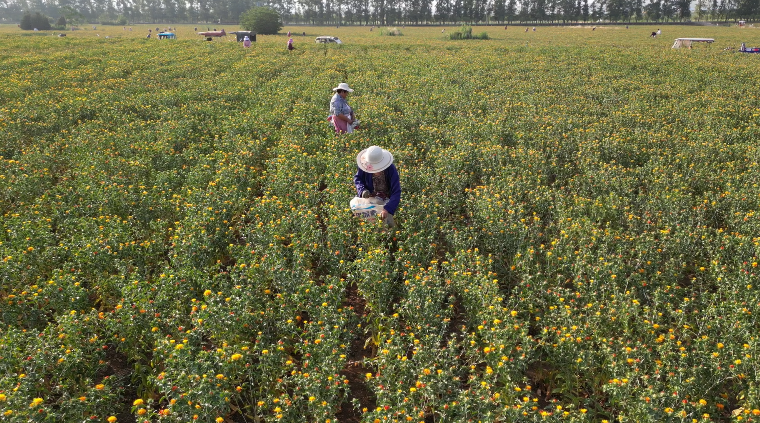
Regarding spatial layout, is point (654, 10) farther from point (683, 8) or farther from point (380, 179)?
point (380, 179)

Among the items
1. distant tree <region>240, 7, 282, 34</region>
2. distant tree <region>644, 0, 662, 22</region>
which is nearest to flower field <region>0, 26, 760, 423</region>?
distant tree <region>240, 7, 282, 34</region>

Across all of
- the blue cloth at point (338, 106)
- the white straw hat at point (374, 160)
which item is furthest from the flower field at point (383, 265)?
the white straw hat at point (374, 160)

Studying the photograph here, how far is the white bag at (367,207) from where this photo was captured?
643cm

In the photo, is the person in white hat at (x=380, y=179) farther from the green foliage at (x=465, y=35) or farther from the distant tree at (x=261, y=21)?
the distant tree at (x=261, y=21)

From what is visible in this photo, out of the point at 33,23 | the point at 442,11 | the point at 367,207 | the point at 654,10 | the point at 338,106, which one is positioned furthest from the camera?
the point at 442,11

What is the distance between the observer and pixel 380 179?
264 inches

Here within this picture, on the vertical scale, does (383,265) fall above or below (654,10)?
below

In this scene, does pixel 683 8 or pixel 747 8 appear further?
pixel 683 8

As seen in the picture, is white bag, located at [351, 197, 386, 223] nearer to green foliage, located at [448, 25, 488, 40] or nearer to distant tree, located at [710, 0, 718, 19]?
green foliage, located at [448, 25, 488, 40]

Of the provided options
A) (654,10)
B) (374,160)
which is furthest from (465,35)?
(654,10)

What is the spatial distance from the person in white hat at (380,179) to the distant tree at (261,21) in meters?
54.5

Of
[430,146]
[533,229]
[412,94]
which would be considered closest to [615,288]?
[533,229]

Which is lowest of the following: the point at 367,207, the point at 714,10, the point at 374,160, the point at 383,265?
the point at 383,265

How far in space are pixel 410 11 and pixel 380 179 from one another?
393 feet
